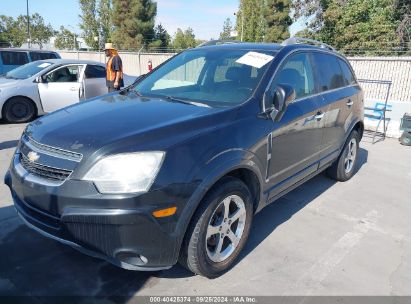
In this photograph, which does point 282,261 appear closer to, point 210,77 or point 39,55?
point 210,77

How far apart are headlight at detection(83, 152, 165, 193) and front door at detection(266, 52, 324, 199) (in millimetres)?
1274

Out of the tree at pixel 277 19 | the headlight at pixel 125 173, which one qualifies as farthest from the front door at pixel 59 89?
the tree at pixel 277 19

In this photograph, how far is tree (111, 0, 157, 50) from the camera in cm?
3978

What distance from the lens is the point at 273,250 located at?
345 centimetres

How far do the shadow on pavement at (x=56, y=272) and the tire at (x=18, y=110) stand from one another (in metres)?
5.32

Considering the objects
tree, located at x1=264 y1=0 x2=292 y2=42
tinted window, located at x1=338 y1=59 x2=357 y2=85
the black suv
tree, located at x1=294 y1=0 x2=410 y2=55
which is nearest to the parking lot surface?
the black suv

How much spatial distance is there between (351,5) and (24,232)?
80.3 ft

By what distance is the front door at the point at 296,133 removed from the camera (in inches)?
133

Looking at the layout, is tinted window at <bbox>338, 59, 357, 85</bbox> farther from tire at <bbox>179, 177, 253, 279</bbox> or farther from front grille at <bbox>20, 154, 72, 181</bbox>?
front grille at <bbox>20, 154, 72, 181</bbox>

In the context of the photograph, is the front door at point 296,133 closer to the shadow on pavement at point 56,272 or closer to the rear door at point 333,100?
the rear door at point 333,100

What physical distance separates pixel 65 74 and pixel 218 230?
282 inches

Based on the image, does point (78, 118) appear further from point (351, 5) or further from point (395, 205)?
point (351, 5)

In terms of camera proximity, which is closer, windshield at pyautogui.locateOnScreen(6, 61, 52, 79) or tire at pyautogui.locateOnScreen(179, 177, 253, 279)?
tire at pyautogui.locateOnScreen(179, 177, 253, 279)

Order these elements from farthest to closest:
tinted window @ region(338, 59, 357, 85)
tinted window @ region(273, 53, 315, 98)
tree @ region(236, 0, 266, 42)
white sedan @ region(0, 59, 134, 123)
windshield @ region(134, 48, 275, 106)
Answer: tree @ region(236, 0, 266, 42) < white sedan @ region(0, 59, 134, 123) < tinted window @ region(338, 59, 357, 85) < tinted window @ region(273, 53, 315, 98) < windshield @ region(134, 48, 275, 106)
